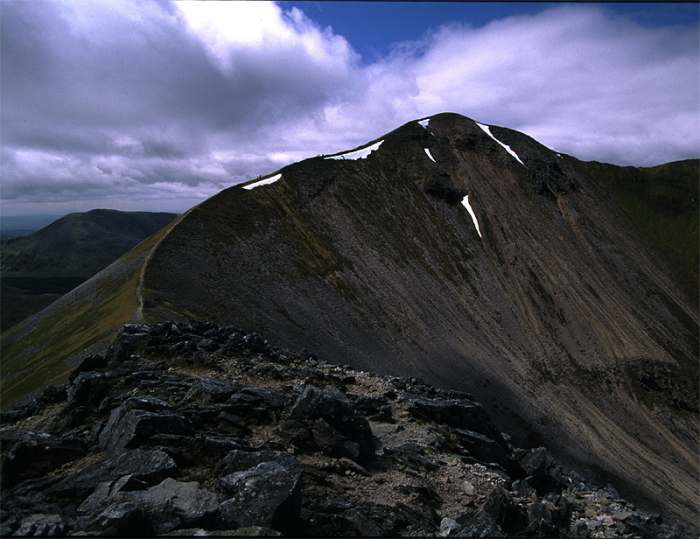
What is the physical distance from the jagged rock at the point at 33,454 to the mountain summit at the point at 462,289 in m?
28.7

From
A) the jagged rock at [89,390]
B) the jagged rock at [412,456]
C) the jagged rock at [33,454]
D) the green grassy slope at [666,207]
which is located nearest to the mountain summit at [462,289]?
the green grassy slope at [666,207]

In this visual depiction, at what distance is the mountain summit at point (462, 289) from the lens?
2237 inches

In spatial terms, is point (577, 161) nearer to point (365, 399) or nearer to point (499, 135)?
point (499, 135)

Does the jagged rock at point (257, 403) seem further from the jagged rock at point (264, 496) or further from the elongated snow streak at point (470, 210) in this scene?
the elongated snow streak at point (470, 210)

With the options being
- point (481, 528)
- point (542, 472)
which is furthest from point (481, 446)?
point (481, 528)

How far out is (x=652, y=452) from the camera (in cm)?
6688

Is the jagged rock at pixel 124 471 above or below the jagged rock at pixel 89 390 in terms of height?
below

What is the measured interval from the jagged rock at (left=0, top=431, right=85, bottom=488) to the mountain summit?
28.7m

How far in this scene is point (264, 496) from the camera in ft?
36.9

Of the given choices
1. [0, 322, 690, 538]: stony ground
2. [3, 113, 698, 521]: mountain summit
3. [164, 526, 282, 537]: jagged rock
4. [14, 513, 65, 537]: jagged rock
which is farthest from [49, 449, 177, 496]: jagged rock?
[3, 113, 698, 521]: mountain summit

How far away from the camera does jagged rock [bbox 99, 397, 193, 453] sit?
1415 cm

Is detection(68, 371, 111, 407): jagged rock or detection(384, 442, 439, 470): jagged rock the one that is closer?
detection(384, 442, 439, 470): jagged rock

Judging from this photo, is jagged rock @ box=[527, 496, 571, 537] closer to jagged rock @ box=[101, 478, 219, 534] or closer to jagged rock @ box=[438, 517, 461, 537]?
jagged rock @ box=[438, 517, 461, 537]

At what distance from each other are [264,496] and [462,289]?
76702 millimetres
